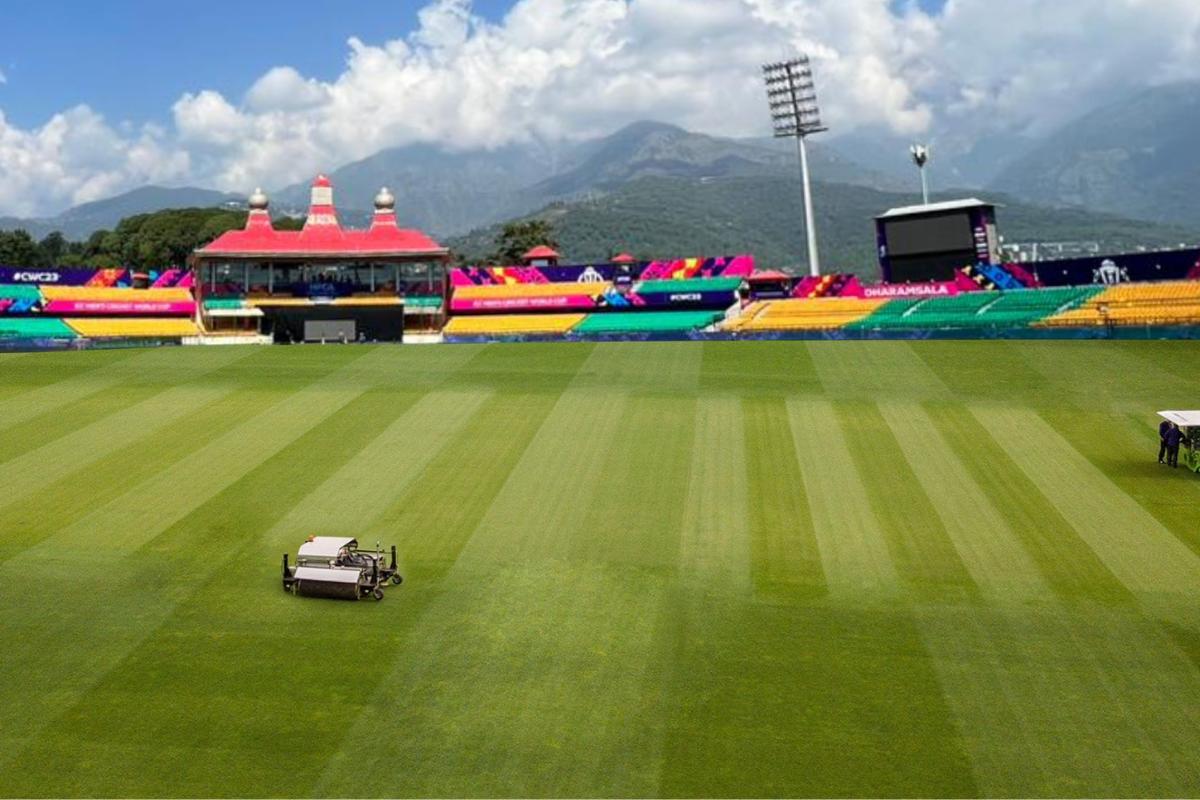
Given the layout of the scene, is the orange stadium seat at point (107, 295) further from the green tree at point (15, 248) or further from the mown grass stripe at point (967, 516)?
the green tree at point (15, 248)

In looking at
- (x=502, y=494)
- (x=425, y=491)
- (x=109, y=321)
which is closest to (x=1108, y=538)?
(x=502, y=494)

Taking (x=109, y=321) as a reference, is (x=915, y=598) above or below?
below

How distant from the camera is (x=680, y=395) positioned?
150 ft

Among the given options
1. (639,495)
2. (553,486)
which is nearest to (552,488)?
(553,486)

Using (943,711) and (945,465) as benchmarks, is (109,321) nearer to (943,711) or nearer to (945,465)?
(945,465)

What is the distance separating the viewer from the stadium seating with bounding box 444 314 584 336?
8019cm

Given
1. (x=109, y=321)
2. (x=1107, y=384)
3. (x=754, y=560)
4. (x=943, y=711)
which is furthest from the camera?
(x=109, y=321)

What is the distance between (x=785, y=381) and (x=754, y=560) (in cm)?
2332

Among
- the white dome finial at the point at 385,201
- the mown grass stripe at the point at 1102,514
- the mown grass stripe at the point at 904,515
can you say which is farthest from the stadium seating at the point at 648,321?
the mown grass stripe at the point at 1102,514

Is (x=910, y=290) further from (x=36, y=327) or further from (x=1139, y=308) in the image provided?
(x=36, y=327)

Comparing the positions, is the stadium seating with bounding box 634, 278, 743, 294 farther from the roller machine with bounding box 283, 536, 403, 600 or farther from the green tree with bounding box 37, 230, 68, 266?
the green tree with bounding box 37, 230, 68, 266

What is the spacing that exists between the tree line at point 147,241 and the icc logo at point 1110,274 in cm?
13160

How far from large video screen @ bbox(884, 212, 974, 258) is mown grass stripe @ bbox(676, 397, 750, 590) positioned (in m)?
41.1

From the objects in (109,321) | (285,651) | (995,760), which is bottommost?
(995,760)
